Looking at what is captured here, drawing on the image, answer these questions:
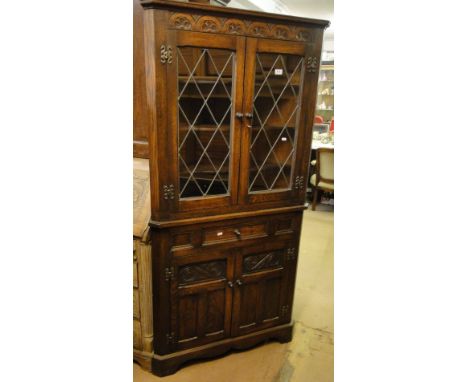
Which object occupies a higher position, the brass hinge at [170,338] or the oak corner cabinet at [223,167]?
the oak corner cabinet at [223,167]

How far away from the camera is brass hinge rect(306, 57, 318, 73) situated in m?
1.62

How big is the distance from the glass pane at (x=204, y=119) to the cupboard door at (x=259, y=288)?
42 centimetres

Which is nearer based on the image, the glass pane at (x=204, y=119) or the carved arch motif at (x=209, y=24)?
the carved arch motif at (x=209, y=24)

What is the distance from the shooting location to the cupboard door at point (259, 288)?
1776mm

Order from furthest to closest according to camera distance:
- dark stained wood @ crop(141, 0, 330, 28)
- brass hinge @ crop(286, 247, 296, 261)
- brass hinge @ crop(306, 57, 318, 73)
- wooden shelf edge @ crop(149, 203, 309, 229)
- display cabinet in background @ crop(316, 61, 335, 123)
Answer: display cabinet in background @ crop(316, 61, 335, 123)
brass hinge @ crop(286, 247, 296, 261)
brass hinge @ crop(306, 57, 318, 73)
wooden shelf edge @ crop(149, 203, 309, 229)
dark stained wood @ crop(141, 0, 330, 28)

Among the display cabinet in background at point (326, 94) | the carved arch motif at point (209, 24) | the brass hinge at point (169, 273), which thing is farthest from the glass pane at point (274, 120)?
the display cabinet in background at point (326, 94)

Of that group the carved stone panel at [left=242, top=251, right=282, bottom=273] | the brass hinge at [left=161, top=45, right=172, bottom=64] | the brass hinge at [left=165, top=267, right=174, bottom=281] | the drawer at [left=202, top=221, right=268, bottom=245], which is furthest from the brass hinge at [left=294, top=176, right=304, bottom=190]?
the brass hinge at [left=161, top=45, right=172, bottom=64]

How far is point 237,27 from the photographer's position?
1.43 meters

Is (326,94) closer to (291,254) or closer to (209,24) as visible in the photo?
(291,254)

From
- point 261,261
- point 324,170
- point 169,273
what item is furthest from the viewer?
point 324,170

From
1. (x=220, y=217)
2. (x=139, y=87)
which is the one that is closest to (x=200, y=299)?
(x=220, y=217)

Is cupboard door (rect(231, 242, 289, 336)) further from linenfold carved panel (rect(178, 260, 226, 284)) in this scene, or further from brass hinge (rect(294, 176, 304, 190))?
brass hinge (rect(294, 176, 304, 190))

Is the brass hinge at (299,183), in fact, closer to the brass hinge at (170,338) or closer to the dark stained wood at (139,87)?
the dark stained wood at (139,87)

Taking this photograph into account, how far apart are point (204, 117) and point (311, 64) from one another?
0.58 meters
